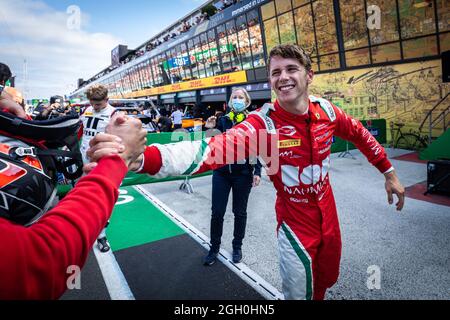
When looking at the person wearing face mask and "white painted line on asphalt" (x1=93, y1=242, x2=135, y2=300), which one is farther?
the person wearing face mask

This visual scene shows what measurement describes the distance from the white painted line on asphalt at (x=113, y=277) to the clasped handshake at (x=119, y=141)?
2.27m

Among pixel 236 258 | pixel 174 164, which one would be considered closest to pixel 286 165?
pixel 174 164

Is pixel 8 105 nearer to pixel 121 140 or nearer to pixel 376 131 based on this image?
pixel 121 140

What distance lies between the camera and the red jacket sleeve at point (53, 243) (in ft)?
2.02

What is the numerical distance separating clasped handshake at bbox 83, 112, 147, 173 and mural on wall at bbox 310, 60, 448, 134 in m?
14.5

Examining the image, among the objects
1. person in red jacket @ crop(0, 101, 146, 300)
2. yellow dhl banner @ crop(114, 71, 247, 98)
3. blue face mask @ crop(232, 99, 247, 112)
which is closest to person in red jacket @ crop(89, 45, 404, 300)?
person in red jacket @ crop(0, 101, 146, 300)

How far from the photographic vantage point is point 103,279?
3164 millimetres

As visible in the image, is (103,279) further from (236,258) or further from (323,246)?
(323,246)

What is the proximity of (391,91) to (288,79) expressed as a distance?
45.6ft

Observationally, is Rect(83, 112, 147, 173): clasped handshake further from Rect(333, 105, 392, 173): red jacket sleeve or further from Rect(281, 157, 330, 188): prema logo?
Rect(333, 105, 392, 173): red jacket sleeve

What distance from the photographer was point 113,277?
3.20m

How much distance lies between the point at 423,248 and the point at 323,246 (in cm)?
260

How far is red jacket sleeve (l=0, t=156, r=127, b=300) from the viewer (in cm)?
62
